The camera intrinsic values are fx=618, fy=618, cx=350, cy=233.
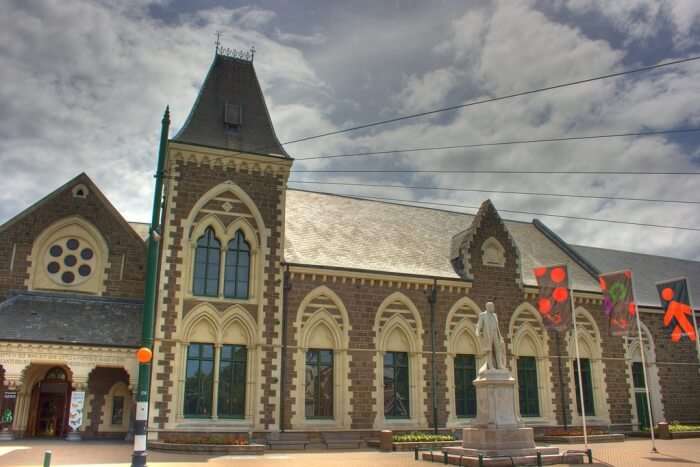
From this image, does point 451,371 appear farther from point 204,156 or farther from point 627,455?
point 204,156

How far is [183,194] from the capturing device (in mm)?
25266

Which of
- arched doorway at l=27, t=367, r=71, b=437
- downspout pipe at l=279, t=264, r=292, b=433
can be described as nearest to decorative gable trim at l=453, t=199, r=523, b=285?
downspout pipe at l=279, t=264, r=292, b=433

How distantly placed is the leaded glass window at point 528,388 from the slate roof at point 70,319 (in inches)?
697

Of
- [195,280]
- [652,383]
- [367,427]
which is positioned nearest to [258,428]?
[367,427]

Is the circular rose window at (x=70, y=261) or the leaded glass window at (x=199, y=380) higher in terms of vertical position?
the circular rose window at (x=70, y=261)

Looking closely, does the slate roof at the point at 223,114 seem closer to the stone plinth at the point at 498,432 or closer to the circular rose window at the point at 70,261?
the circular rose window at the point at 70,261

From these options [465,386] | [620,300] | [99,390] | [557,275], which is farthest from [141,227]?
[620,300]

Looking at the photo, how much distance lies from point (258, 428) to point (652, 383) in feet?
72.9

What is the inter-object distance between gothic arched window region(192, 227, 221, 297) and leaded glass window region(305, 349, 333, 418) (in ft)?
16.0

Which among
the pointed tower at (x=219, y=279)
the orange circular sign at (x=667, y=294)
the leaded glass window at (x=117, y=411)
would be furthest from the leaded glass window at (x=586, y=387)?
the leaded glass window at (x=117, y=411)

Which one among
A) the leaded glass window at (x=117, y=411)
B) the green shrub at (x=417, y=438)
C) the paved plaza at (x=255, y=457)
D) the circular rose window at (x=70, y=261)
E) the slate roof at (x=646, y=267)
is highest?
the slate roof at (x=646, y=267)

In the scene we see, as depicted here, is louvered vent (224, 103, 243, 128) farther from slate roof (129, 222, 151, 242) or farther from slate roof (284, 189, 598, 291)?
slate roof (129, 222, 151, 242)

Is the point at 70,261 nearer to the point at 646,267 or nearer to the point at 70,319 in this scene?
the point at 70,319

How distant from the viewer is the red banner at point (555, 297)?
2584 cm
